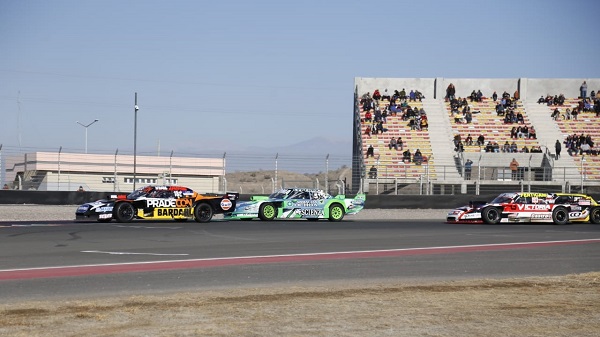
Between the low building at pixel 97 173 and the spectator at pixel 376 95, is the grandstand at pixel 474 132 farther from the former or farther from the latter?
the low building at pixel 97 173

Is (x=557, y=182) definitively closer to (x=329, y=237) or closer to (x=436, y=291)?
(x=329, y=237)

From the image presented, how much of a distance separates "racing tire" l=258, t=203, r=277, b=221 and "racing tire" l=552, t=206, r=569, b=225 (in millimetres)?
9241

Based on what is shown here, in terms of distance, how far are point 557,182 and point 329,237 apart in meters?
23.9

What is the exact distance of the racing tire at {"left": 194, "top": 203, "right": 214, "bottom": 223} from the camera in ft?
85.5

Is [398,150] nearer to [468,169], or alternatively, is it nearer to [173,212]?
[468,169]

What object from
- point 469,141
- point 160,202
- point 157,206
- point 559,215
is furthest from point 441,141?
point 157,206

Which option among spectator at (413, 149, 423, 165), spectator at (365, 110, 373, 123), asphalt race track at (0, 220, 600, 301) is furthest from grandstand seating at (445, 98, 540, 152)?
asphalt race track at (0, 220, 600, 301)

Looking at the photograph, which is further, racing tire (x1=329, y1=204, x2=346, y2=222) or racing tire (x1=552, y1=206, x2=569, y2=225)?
racing tire (x1=329, y1=204, x2=346, y2=222)

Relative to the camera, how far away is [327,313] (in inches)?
365

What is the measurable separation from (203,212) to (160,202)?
4.66ft

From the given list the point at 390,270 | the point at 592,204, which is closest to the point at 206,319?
the point at 390,270

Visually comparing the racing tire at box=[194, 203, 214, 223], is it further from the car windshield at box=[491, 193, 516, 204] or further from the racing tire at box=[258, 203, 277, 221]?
the car windshield at box=[491, 193, 516, 204]

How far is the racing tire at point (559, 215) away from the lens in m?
28.1

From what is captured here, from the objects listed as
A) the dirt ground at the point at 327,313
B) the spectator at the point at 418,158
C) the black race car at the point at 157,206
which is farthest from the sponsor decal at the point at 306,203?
the spectator at the point at 418,158
